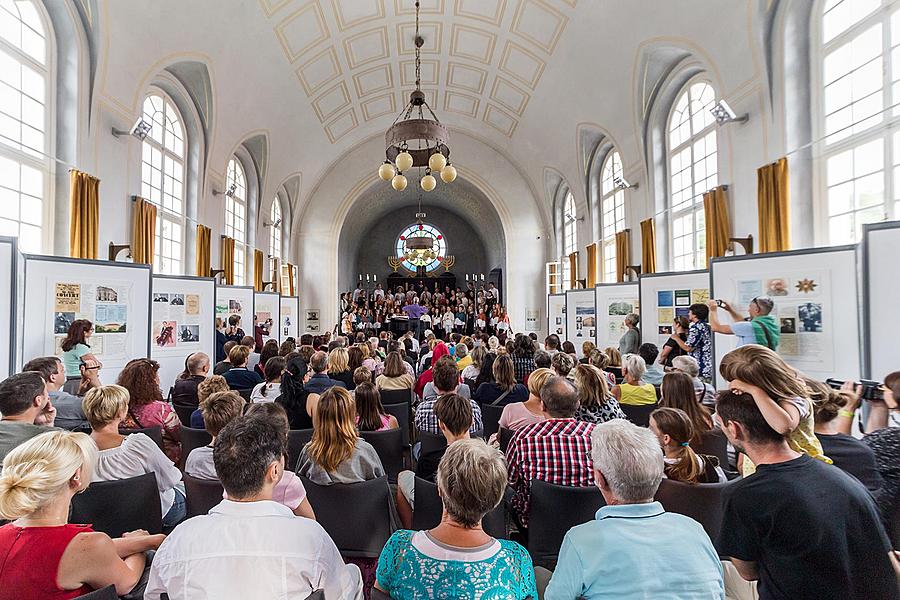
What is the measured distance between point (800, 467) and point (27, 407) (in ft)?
11.3

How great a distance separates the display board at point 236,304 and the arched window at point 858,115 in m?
9.67

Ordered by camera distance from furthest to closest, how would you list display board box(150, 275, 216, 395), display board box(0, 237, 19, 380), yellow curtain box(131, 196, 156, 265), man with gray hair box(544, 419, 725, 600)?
1. yellow curtain box(131, 196, 156, 265)
2. display board box(150, 275, 216, 395)
3. display board box(0, 237, 19, 380)
4. man with gray hair box(544, 419, 725, 600)

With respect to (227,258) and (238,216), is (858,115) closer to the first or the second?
(227,258)

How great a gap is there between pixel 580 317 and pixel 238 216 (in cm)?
916

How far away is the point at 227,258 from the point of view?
10914mm

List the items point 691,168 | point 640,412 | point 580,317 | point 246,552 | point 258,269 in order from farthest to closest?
point 258,269 → point 580,317 → point 691,168 → point 640,412 → point 246,552

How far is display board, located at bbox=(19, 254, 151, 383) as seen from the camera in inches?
180

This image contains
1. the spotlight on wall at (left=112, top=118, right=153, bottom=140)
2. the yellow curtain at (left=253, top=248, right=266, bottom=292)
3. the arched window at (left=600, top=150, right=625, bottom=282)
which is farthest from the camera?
the yellow curtain at (left=253, top=248, right=266, bottom=292)

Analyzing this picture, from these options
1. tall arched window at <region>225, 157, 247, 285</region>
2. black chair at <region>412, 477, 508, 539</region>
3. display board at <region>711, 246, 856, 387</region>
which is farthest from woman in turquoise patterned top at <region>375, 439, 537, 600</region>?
tall arched window at <region>225, 157, 247, 285</region>

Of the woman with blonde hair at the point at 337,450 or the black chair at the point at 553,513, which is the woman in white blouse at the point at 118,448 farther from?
the black chair at the point at 553,513

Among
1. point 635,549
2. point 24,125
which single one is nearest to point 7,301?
point 24,125

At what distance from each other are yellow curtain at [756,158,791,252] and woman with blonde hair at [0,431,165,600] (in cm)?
720

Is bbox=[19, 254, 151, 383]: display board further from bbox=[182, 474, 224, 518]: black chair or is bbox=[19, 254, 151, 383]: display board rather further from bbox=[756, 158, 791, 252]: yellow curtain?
bbox=[756, 158, 791, 252]: yellow curtain

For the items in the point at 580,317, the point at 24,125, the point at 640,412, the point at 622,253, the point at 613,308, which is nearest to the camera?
the point at 640,412
